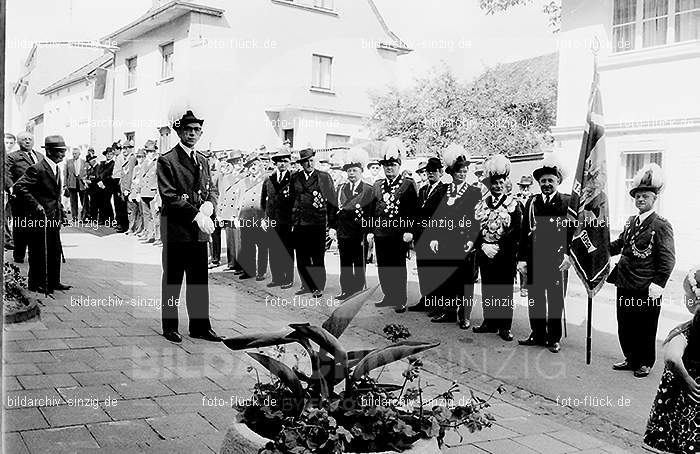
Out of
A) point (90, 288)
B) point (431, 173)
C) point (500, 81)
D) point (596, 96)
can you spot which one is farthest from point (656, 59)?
point (500, 81)

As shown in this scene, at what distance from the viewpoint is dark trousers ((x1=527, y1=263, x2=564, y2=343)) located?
680cm

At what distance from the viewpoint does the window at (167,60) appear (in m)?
20.6

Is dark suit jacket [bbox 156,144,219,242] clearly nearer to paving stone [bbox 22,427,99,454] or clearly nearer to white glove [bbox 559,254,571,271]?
paving stone [bbox 22,427,99,454]

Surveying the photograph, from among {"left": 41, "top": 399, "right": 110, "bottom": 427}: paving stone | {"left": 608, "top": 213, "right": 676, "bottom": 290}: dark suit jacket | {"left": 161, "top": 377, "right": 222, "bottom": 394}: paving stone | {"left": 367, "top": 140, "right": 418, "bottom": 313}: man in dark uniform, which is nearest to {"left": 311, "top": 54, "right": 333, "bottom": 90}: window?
{"left": 367, "top": 140, "right": 418, "bottom": 313}: man in dark uniform

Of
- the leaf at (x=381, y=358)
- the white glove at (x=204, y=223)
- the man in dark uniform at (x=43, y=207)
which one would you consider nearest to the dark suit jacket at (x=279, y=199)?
the man in dark uniform at (x=43, y=207)

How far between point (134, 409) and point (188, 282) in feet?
7.27

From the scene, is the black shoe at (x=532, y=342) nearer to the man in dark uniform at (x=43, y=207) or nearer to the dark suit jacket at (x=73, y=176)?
the man in dark uniform at (x=43, y=207)

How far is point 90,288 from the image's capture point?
9.07 m

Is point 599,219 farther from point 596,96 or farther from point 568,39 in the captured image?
point 568,39

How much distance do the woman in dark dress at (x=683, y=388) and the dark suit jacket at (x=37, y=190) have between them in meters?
6.66

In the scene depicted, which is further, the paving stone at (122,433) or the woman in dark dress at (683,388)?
the paving stone at (122,433)

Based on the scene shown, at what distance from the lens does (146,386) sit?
497 centimetres

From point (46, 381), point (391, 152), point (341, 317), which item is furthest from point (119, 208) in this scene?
point (341, 317)

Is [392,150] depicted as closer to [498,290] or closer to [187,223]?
[498,290]
